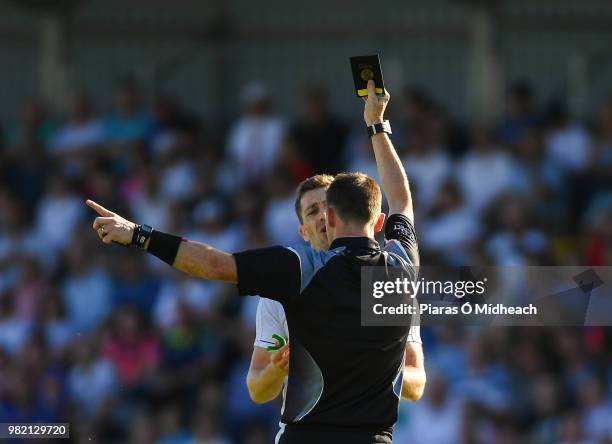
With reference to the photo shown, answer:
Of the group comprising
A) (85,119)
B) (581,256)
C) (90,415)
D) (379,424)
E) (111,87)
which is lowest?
(379,424)

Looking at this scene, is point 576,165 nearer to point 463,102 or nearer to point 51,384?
point 463,102

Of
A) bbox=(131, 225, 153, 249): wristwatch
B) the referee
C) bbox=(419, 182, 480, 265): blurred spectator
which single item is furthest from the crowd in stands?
bbox=(131, 225, 153, 249): wristwatch

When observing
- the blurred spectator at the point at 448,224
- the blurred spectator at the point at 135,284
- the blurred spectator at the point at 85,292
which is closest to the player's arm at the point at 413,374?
the blurred spectator at the point at 448,224

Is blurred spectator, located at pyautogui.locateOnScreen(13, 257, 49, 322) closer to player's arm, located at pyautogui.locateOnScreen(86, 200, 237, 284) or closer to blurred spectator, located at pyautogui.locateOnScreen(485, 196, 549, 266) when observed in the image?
blurred spectator, located at pyautogui.locateOnScreen(485, 196, 549, 266)

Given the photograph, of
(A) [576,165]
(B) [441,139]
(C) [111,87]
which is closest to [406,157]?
(B) [441,139]

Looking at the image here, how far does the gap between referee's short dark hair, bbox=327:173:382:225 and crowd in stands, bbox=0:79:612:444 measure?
572 cm

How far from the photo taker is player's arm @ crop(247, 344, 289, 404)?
20.3 feet

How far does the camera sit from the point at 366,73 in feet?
22.2

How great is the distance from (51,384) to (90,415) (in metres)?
0.49

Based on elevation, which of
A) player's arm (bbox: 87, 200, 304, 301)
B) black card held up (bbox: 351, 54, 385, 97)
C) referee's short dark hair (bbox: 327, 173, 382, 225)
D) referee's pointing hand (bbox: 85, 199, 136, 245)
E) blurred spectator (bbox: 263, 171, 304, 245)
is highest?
blurred spectator (bbox: 263, 171, 304, 245)

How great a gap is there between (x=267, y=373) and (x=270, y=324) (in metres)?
0.40

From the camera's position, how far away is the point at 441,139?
543 inches

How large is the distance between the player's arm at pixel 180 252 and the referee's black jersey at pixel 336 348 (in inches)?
8.3

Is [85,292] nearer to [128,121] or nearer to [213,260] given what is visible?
[128,121]
